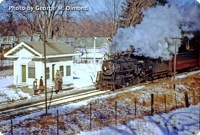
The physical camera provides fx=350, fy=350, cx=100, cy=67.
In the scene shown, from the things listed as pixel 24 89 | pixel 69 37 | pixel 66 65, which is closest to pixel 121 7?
pixel 69 37

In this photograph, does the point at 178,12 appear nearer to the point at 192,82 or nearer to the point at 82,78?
the point at 192,82

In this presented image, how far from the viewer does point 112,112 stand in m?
5.65

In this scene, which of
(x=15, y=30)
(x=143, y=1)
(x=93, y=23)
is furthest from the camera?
(x=143, y=1)

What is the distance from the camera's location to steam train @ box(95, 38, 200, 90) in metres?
8.05

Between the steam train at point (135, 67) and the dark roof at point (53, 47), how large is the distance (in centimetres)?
119

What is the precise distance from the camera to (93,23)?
541 cm

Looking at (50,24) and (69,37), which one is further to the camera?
(69,37)

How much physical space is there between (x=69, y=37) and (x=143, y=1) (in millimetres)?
1382

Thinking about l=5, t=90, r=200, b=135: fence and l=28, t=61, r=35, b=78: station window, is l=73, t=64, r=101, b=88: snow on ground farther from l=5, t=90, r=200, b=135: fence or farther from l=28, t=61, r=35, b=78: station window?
l=28, t=61, r=35, b=78: station window

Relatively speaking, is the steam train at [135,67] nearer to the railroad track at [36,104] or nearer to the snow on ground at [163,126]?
the railroad track at [36,104]

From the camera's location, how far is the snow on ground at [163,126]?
17.0ft

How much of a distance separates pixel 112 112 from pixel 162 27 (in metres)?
1.96

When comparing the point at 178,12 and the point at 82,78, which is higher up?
the point at 178,12

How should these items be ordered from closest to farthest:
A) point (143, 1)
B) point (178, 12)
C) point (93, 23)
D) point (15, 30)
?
point (15, 30)
point (93, 23)
point (143, 1)
point (178, 12)
